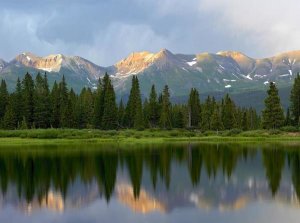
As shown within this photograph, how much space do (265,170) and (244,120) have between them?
10257 cm

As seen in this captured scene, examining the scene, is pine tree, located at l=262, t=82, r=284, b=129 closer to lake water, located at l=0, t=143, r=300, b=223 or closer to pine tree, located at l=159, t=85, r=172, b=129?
pine tree, located at l=159, t=85, r=172, b=129

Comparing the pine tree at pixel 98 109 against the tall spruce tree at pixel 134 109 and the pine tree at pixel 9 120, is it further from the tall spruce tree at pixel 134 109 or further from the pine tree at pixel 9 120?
the pine tree at pixel 9 120

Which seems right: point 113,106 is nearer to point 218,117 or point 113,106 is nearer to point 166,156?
point 218,117

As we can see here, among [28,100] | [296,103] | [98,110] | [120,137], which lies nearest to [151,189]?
[120,137]

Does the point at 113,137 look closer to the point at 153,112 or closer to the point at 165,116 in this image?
the point at 165,116

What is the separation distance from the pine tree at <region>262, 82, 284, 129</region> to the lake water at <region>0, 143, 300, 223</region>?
2238 inches

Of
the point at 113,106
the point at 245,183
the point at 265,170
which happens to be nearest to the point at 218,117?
the point at 113,106

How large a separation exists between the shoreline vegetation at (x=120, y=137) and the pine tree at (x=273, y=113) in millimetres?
5481

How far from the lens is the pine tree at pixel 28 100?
12675cm

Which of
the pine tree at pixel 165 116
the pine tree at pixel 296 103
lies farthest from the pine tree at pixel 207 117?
the pine tree at pixel 296 103

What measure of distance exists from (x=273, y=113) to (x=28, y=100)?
67.7 metres

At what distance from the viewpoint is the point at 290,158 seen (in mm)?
58094

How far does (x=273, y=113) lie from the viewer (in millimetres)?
116562

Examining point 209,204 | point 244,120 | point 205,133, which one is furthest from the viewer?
point 244,120
